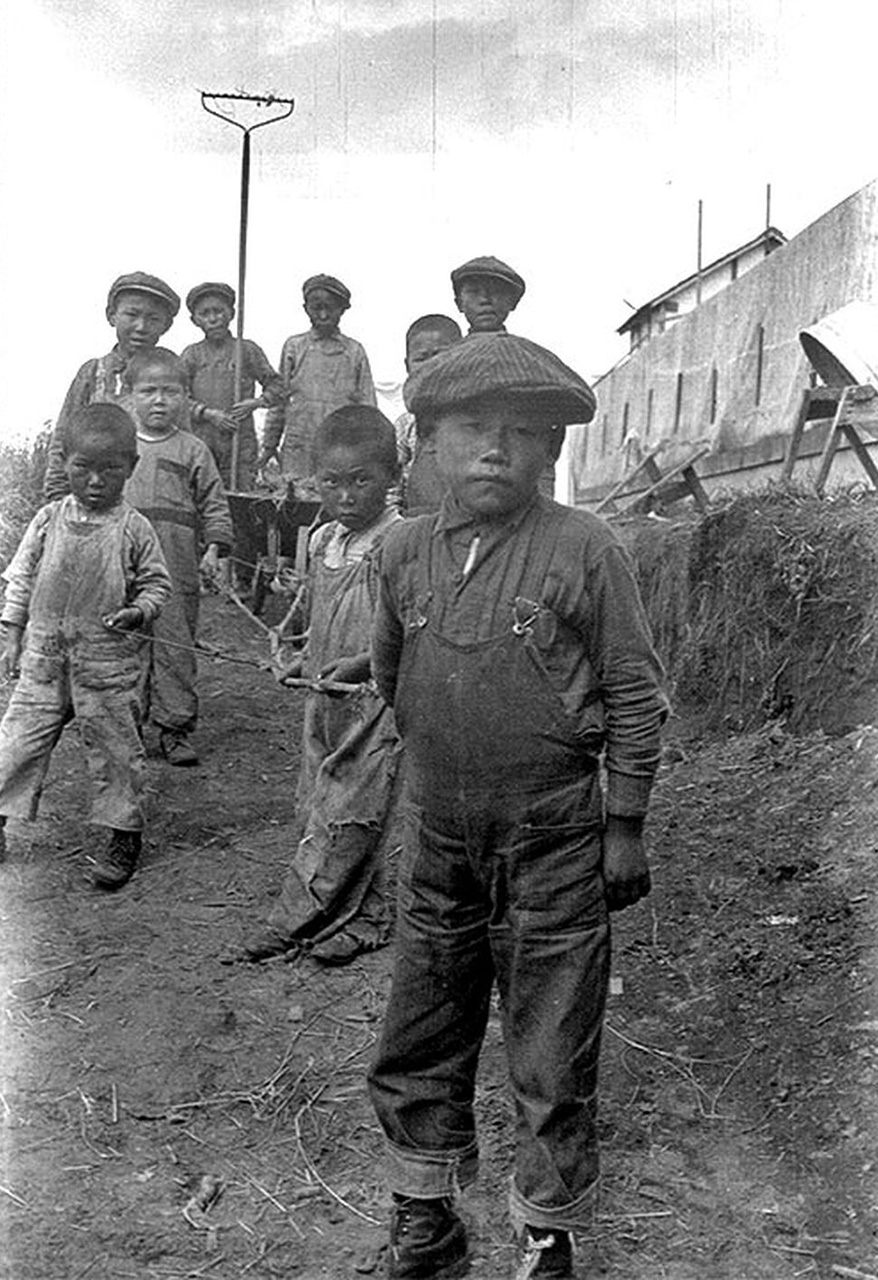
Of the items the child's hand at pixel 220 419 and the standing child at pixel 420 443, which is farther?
the child's hand at pixel 220 419

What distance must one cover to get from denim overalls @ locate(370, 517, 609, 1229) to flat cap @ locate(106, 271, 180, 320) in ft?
11.5

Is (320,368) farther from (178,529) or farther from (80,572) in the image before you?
(80,572)

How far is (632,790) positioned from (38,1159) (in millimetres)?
1565

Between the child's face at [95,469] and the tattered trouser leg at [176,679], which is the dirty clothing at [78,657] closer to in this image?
the child's face at [95,469]

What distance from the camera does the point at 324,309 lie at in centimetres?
738

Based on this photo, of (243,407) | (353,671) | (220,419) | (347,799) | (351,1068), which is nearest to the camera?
(351,1068)

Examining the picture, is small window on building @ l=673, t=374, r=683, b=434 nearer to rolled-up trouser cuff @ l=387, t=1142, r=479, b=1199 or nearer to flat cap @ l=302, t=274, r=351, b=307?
flat cap @ l=302, t=274, r=351, b=307

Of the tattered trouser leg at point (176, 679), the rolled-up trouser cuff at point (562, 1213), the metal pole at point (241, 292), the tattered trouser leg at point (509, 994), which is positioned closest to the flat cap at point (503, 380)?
the tattered trouser leg at point (509, 994)

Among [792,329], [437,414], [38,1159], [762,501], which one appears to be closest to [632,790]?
[437,414]

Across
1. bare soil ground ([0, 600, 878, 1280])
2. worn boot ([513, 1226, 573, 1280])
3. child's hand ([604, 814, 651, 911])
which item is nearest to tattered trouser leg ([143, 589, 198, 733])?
bare soil ground ([0, 600, 878, 1280])

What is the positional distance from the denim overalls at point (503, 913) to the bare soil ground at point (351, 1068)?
0.96ft

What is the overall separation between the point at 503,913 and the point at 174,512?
3556 mm

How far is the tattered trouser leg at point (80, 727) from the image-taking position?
14.4 feet

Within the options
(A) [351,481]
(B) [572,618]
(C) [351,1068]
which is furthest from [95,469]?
(B) [572,618]
